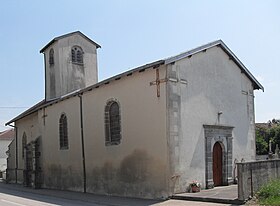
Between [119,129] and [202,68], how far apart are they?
495cm

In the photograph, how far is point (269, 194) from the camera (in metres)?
14.1

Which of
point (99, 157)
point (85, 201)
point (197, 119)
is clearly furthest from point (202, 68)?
point (85, 201)

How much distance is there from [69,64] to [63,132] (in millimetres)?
6296

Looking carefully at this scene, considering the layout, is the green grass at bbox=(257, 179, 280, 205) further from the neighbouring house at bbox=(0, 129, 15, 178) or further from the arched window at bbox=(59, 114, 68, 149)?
the neighbouring house at bbox=(0, 129, 15, 178)

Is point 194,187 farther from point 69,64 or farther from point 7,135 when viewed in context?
point 7,135

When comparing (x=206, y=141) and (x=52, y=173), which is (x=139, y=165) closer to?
(x=206, y=141)

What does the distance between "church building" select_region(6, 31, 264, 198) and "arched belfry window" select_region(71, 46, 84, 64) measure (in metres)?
5.07

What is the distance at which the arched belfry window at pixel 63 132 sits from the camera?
24.2 m

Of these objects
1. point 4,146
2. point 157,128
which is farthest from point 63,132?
point 4,146

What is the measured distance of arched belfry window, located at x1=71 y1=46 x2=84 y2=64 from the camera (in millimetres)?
29312

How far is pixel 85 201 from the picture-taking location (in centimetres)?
1752

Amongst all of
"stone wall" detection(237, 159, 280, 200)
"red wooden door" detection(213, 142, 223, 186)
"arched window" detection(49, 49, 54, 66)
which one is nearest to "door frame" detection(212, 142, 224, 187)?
"red wooden door" detection(213, 142, 223, 186)

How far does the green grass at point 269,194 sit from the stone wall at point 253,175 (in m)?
0.34

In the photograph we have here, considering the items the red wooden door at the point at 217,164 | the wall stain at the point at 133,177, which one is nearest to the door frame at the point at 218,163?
the red wooden door at the point at 217,164
